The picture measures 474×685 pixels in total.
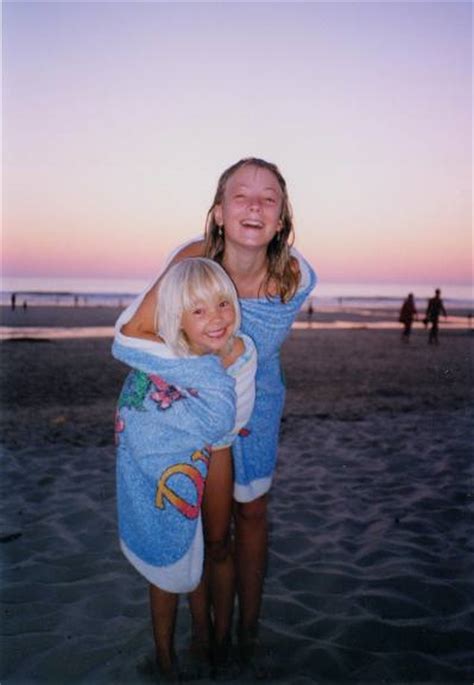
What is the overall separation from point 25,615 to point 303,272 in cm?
222

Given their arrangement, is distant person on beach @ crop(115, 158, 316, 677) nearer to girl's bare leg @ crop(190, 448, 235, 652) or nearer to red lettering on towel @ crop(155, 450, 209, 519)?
girl's bare leg @ crop(190, 448, 235, 652)

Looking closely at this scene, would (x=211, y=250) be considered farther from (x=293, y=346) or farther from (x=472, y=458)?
(x=293, y=346)

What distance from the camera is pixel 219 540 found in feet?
8.50

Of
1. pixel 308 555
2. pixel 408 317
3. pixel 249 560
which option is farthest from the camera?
pixel 408 317

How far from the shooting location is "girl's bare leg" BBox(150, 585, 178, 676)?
2.46 meters

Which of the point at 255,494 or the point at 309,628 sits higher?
the point at 255,494

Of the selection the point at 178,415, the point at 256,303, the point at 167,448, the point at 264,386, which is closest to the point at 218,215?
the point at 256,303

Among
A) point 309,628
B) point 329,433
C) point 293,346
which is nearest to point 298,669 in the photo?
point 309,628

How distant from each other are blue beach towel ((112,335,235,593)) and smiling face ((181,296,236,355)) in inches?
3.3

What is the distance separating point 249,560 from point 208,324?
4.07 feet

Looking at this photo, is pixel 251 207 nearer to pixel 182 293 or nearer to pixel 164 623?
pixel 182 293

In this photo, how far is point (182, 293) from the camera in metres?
2.31

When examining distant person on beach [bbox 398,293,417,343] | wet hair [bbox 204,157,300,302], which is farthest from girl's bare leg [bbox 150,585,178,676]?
distant person on beach [bbox 398,293,417,343]

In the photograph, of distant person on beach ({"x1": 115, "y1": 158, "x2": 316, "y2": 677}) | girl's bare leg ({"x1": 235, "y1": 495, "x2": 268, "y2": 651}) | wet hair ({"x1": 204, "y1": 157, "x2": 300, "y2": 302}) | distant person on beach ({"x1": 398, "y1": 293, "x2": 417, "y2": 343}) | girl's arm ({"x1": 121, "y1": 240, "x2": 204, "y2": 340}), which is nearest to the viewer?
girl's arm ({"x1": 121, "y1": 240, "x2": 204, "y2": 340})
